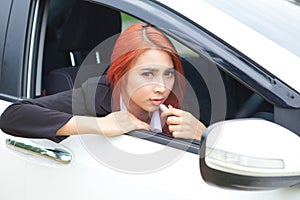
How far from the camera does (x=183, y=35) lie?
1.94 meters

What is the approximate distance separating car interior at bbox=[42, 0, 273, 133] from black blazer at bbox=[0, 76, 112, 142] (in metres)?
0.29

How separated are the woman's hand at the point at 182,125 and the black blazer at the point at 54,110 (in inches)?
12.8

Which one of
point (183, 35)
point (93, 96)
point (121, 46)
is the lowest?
point (93, 96)

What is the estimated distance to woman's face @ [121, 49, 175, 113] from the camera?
84.8 inches

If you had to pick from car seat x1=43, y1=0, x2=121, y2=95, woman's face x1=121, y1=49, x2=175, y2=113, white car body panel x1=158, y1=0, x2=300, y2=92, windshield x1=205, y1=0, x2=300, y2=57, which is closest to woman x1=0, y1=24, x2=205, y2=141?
woman's face x1=121, y1=49, x2=175, y2=113

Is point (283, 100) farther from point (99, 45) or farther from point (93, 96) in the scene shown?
point (99, 45)

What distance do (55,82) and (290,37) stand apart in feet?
3.36

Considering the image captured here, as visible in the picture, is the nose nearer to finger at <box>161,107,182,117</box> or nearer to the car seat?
finger at <box>161,107,182,117</box>

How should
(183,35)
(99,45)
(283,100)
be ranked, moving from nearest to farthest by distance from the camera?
(283,100) → (183,35) → (99,45)

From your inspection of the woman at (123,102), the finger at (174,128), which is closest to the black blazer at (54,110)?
the woman at (123,102)

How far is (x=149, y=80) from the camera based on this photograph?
2.15 m

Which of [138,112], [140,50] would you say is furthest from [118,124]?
[140,50]

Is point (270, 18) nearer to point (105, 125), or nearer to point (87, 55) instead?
point (105, 125)

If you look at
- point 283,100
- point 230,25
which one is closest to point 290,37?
point 230,25
